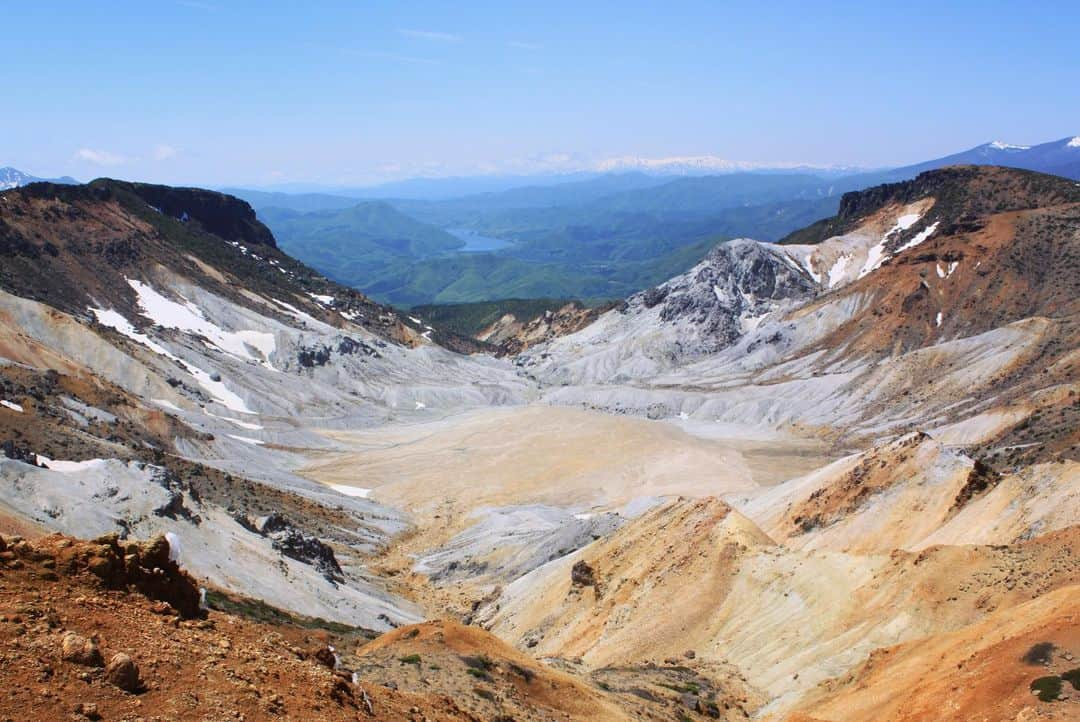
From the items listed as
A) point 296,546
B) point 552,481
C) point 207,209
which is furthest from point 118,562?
point 207,209

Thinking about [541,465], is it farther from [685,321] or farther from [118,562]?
[118,562]

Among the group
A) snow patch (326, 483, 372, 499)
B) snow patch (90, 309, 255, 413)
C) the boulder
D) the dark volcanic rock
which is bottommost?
snow patch (326, 483, 372, 499)

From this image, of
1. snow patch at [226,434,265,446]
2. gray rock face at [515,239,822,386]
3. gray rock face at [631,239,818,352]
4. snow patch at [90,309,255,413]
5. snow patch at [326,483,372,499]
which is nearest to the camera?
snow patch at [326,483,372,499]

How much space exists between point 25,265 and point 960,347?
11565cm

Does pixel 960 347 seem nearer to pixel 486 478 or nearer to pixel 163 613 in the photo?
pixel 486 478

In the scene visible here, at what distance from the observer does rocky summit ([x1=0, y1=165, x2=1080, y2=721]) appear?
20.3 m

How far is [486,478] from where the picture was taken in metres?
93.7

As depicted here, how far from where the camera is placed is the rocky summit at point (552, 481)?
20.3 metres

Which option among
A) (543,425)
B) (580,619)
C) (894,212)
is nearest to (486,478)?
(543,425)

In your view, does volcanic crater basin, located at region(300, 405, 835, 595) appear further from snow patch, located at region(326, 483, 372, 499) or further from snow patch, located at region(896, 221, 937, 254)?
snow patch, located at region(896, 221, 937, 254)

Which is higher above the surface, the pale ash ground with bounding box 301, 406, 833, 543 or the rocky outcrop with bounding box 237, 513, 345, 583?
the rocky outcrop with bounding box 237, 513, 345, 583

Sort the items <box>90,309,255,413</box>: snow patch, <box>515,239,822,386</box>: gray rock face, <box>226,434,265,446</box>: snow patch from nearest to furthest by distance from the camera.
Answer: <box>226,434,265,446</box>: snow patch < <box>90,309,255,413</box>: snow patch < <box>515,239,822,386</box>: gray rock face

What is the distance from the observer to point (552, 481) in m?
93.1

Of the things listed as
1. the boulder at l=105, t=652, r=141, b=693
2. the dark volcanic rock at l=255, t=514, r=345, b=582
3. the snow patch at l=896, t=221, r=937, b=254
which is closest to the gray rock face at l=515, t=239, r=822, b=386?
the snow patch at l=896, t=221, r=937, b=254
